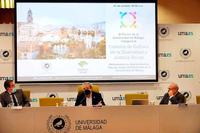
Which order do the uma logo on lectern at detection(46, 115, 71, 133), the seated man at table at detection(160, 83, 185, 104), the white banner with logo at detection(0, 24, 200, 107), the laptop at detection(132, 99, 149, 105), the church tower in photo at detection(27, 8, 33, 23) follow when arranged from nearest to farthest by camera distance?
the uma logo on lectern at detection(46, 115, 71, 133) → the laptop at detection(132, 99, 149, 105) → the seated man at table at detection(160, 83, 185, 104) → the church tower in photo at detection(27, 8, 33, 23) → the white banner with logo at detection(0, 24, 200, 107)

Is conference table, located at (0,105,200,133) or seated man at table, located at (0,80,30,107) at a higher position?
seated man at table, located at (0,80,30,107)

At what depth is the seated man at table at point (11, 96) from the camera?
17.6ft

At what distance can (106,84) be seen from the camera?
707 centimetres

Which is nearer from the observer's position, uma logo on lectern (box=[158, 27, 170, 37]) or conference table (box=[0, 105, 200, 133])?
conference table (box=[0, 105, 200, 133])

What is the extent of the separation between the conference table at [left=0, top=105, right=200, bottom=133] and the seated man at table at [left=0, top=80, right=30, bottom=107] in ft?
4.04

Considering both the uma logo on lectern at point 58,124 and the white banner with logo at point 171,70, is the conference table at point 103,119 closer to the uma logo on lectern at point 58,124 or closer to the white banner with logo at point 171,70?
the uma logo on lectern at point 58,124

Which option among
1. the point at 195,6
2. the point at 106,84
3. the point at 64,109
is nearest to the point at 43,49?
the point at 106,84

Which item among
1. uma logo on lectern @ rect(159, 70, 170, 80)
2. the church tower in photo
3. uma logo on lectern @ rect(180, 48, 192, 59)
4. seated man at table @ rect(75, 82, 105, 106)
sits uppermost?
the church tower in photo

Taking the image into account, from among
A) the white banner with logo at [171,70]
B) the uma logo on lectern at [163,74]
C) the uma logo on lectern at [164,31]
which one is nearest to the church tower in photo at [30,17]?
the white banner with logo at [171,70]

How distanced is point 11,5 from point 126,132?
506 cm

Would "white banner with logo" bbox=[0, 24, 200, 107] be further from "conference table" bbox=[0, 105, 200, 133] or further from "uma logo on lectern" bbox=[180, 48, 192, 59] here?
"conference table" bbox=[0, 105, 200, 133]

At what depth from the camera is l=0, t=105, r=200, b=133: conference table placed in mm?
4148

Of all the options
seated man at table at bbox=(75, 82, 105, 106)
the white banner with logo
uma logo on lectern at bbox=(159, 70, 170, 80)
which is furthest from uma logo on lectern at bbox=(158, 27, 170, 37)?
seated man at table at bbox=(75, 82, 105, 106)

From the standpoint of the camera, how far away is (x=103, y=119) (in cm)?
423
